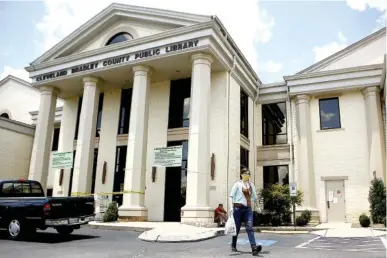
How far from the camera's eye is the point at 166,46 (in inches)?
715

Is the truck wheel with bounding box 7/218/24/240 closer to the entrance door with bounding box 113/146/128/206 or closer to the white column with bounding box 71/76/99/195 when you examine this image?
the white column with bounding box 71/76/99/195

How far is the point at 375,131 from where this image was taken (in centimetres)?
1894

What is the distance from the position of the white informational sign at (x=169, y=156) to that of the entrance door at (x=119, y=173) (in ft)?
15.3

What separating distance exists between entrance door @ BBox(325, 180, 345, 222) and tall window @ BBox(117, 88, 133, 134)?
12.5 meters

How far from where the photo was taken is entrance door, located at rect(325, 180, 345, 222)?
19.3 m

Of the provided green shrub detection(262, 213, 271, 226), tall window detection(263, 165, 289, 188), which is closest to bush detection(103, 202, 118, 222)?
green shrub detection(262, 213, 271, 226)

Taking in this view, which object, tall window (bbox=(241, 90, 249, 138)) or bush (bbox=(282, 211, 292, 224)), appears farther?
tall window (bbox=(241, 90, 249, 138))

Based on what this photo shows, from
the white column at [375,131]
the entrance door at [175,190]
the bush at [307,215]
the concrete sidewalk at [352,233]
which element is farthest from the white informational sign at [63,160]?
the white column at [375,131]

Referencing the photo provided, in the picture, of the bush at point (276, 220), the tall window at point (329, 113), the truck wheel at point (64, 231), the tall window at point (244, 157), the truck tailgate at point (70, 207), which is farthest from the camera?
the tall window at point (329, 113)

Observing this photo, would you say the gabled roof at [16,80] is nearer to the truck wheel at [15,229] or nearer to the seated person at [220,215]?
the seated person at [220,215]

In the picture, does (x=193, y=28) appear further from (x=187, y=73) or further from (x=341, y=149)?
(x=341, y=149)

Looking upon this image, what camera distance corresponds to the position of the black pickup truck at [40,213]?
999 cm

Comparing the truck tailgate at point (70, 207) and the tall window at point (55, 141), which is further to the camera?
the tall window at point (55, 141)

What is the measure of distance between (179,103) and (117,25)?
19.9 feet
